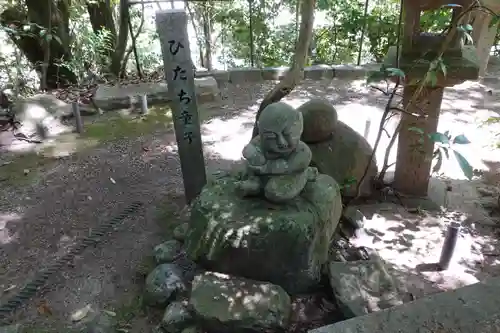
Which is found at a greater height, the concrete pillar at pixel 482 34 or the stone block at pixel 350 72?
the concrete pillar at pixel 482 34

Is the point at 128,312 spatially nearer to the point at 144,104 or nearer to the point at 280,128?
the point at 280,128

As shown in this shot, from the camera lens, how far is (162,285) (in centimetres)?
330

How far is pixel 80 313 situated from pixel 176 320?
829 millimetres

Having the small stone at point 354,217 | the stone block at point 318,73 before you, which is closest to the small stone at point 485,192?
the small stone at point 354,217

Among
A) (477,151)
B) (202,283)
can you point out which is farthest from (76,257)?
(477,151)

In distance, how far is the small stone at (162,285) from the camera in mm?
3266

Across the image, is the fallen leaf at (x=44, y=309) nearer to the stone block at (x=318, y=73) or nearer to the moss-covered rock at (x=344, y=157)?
the moss-covered rock at (x=344, y=157)

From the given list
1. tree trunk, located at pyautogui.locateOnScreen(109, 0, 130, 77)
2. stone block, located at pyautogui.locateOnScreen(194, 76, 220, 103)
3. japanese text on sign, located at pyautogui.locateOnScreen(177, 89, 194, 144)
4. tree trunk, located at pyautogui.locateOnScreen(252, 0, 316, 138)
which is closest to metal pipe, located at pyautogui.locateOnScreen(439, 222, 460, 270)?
tree trunk, located at pyautogui.locateOnScreen(252, 0, 316, 138)

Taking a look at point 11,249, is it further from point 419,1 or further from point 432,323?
point 419,1

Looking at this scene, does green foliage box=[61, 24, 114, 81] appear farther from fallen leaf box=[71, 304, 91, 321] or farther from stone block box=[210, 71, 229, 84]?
fallen leaf box=[71, 304, 91, 321]

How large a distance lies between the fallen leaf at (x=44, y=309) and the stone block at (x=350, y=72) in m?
6.53

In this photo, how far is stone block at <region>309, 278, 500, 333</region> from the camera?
2.21 m

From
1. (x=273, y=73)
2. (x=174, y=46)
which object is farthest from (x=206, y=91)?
(x=174, y=46)

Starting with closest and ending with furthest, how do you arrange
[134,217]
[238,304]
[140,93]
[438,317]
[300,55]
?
[438,317]
[238,304]
[134,217]
[300,55]
[140,93]
